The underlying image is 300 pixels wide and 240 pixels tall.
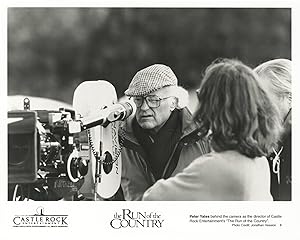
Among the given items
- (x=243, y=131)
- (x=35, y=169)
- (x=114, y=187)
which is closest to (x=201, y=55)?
(x=243, y=131)

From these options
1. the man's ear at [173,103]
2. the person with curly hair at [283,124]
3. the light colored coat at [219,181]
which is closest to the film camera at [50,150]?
the man's ear at [173,103]

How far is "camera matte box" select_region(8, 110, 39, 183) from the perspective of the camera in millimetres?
2162

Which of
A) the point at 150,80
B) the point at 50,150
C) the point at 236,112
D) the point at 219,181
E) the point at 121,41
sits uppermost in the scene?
the point at 121,41

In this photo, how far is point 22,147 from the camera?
2.19 meters

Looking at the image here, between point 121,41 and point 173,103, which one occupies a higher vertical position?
point 121,41

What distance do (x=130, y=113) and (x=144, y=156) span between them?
0.16 meters

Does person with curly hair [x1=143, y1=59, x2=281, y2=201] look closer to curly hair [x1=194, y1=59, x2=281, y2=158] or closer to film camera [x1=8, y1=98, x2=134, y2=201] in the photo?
curly hair [x1=194, y1=59, x2=281, y2=158]
